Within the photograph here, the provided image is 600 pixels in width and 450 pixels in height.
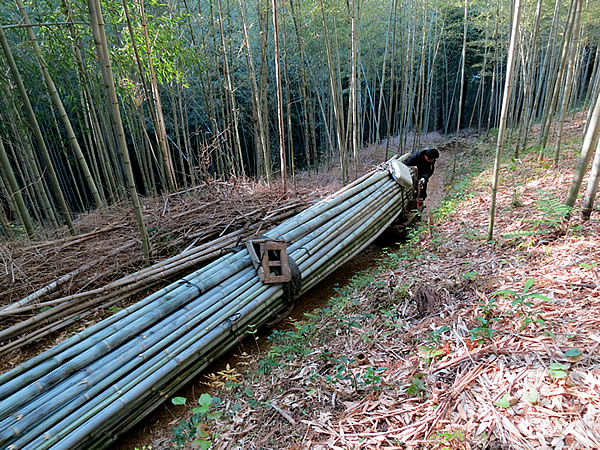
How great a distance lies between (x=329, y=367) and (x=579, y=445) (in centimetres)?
112

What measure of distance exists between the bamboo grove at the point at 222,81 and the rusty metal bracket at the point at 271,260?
1.03 m

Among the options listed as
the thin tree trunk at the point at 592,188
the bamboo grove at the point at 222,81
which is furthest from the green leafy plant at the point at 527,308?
the bamboo grove at the point at 222,81

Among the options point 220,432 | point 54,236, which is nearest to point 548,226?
point 220,432

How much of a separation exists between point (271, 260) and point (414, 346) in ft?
4.33

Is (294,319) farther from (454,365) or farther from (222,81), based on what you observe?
(222,81)

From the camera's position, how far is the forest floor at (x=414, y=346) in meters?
1.20

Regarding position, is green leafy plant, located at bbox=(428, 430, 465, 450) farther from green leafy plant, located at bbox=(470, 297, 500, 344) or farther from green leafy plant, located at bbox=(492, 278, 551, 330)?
green leafy plant, located at bbox=(492, 278, 551, 330)

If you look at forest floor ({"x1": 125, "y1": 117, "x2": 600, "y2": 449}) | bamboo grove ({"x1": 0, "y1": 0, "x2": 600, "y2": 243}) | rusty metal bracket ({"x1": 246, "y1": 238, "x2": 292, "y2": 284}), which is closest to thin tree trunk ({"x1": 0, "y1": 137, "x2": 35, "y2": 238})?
bamboo grove ({"x1": 0, "y1": 0, "x2": 600, "y2": 243})

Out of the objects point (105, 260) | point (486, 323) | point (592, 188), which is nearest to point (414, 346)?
point (486, 323)

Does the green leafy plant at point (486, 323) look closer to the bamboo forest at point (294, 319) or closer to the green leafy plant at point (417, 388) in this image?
the bamboo forest at point (294, 319)

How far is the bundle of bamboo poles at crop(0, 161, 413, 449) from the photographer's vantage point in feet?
4.64

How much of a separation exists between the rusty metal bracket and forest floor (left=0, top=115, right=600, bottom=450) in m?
0.42

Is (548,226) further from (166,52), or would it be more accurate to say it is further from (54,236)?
(54,236)

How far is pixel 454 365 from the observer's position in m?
1.47
